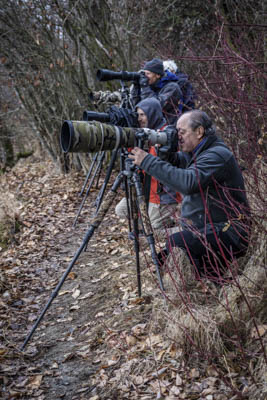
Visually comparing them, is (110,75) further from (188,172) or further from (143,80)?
(188,172)

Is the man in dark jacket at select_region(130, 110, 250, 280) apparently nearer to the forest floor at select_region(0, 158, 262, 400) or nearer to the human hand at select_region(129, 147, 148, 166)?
the human hand at select_region(129, 147, 148, 166)

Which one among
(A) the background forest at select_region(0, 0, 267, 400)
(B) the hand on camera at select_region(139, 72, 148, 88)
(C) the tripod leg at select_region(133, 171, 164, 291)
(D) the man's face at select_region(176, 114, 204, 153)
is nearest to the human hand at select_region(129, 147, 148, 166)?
(C) the tripod leg at select_region(133, 171, 164, 291)

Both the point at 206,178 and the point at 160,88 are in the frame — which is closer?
the point at 206,178

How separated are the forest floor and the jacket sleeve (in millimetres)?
641

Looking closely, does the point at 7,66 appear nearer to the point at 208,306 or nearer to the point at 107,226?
the point at 107,226

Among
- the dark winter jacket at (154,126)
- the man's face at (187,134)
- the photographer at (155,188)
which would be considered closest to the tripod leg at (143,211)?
the man's face at (187,134)

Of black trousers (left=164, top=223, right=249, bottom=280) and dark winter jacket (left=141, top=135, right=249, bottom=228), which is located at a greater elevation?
dark winter jacket (left=141, top=135, right=249, bottom=228)

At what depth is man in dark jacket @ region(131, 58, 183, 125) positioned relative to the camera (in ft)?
15.7

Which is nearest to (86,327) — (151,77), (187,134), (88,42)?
(187,134)

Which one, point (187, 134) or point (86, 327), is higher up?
point (187, 134)

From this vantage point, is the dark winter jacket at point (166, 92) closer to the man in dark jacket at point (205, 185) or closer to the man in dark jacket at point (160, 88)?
the man in dark jacket at point (160, 88)

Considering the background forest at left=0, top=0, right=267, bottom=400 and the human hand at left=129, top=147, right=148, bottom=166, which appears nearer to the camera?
the human hand at left=129, top=147, right=148, bottom=166

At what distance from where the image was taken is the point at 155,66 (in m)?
4.96

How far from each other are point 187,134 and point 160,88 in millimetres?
2278
